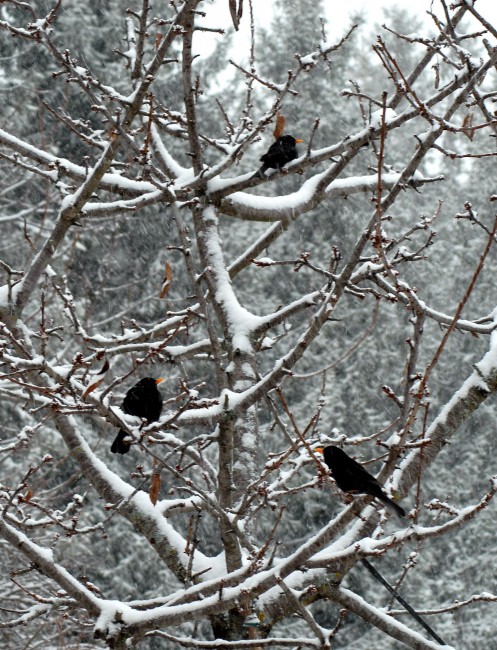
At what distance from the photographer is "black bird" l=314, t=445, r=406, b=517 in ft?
8.27

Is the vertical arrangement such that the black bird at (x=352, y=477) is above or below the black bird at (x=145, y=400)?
below

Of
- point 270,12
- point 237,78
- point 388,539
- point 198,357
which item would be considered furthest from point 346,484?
point 270,12

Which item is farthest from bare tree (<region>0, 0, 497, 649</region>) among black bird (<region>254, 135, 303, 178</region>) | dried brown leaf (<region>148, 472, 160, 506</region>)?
black bird (<region>254, 135, 303, 178</region>)

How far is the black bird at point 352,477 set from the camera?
2521mm

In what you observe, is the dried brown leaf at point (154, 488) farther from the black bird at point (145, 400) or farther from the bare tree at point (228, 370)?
the black bird at point (145, 400)

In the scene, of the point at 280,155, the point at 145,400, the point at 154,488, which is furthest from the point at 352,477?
the point at 280,155

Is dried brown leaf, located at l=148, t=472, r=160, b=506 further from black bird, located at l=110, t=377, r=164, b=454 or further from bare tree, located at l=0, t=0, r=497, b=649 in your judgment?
black bird, located at l=110, t=377, r=164, b=454

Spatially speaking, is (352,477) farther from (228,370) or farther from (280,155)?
(280,155)

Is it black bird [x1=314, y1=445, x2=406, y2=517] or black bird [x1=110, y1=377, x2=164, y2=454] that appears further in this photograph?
black bird [x1=110, y1=377, x2=164, y2=454]

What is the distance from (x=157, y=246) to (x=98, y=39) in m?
4.14

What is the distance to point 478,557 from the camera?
55.3 ft

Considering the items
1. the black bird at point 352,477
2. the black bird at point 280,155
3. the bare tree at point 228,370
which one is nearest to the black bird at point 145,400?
the bare tree at point 228,370

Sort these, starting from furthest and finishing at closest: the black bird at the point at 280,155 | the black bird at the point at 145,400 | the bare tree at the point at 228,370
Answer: the black bird at the point at 280,155, the black bird at the point at 145,400, the bare tree at the point at 228,370

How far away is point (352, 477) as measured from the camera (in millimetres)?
2775
